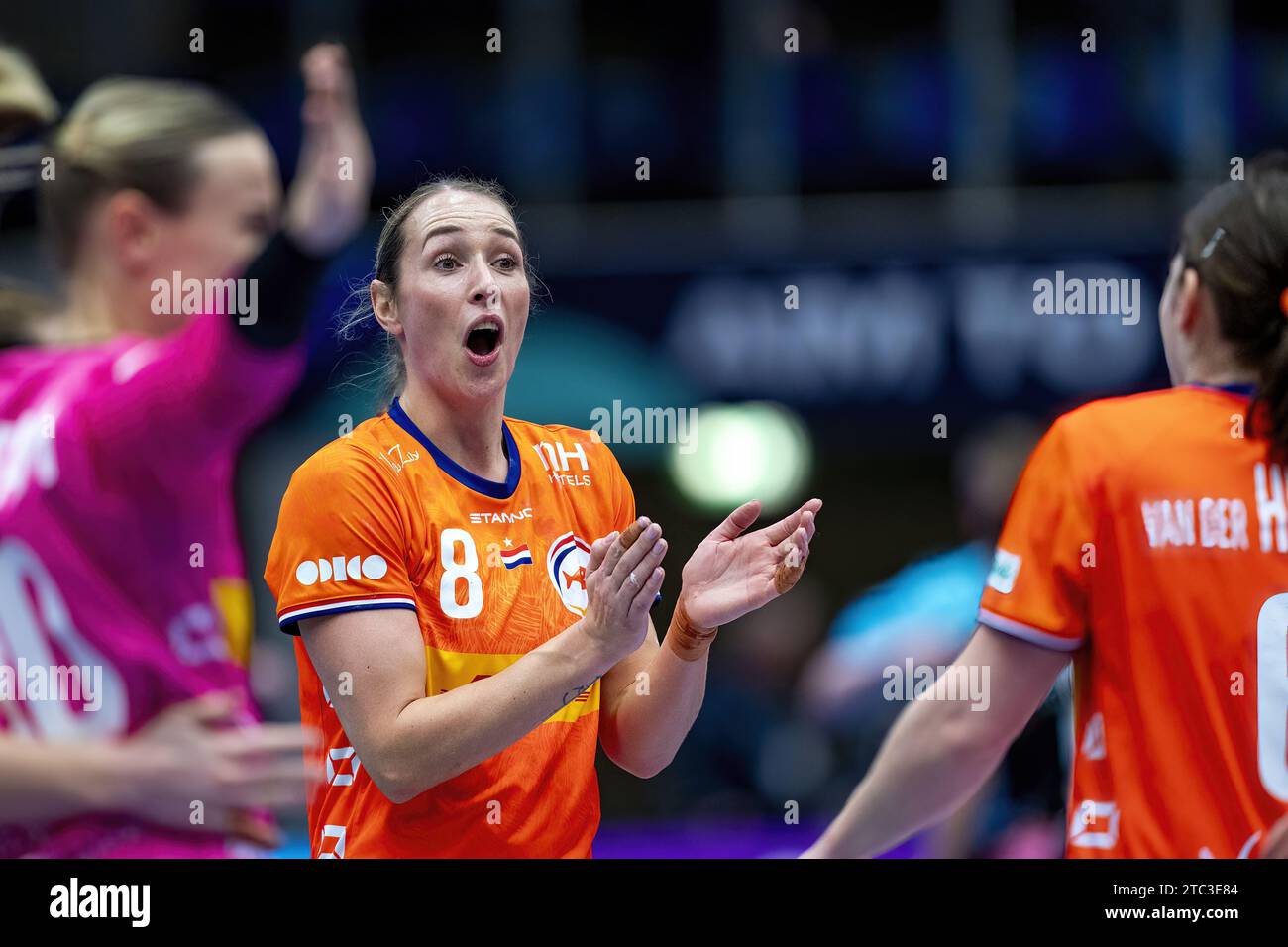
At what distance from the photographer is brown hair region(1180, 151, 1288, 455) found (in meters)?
2.87

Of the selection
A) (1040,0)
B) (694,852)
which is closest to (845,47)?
(1040,0)

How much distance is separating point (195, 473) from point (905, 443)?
7041 mm

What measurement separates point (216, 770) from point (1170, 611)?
187 centimetres

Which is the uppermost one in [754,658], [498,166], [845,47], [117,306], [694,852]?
[845,47]

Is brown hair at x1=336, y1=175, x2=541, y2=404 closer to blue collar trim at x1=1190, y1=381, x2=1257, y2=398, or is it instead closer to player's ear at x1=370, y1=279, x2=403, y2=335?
player's ear at x1=370, y1=279, x2=403, y2=335

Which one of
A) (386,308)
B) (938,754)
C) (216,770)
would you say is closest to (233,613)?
(216,770)

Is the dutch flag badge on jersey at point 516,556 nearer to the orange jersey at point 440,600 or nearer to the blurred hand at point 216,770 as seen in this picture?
the orange jersey at point 440,600

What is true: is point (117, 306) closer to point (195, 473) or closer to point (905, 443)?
point (195, 473)

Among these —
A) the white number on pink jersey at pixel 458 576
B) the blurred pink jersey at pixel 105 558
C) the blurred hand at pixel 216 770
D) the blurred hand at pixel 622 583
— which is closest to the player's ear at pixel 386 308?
the white number on pink jersey at pixel 458 576

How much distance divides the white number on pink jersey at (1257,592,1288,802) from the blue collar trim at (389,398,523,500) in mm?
1402

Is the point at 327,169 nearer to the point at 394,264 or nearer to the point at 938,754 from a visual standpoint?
the point at 394,264

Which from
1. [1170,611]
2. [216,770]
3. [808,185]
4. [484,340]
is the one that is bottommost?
[216,770]

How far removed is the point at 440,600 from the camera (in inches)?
113
